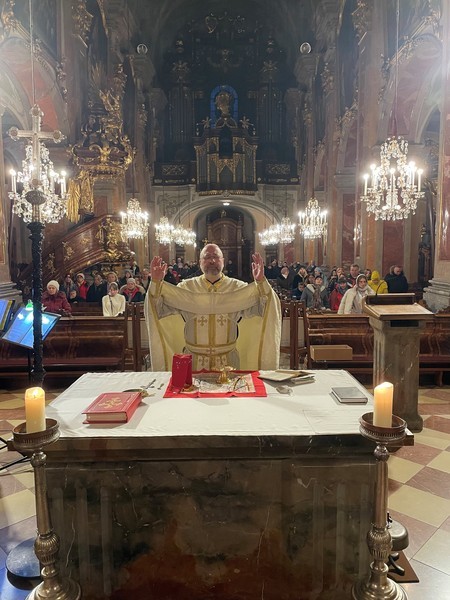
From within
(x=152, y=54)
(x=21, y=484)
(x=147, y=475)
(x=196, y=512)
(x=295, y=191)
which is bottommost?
(x=21, y=484)

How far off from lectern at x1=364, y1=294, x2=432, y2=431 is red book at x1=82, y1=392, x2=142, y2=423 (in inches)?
103

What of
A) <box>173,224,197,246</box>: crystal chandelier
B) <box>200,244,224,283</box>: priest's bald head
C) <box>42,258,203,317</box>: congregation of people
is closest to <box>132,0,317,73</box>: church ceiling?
<box>173,224,197,246</box>: crystal chandelier

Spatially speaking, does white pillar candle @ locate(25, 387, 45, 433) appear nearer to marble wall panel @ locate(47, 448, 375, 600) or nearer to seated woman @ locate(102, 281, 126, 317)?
marble wall panel @ locate(47, 448, 375, 600)

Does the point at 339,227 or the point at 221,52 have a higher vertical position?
the point at 221,52

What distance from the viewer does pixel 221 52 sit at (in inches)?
1003

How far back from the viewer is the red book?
7.27 feet

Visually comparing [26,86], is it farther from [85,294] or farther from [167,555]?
[167,555]

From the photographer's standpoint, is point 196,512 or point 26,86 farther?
point 26,86

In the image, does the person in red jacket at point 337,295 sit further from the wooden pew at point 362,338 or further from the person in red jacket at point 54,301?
the person in red jacket at point 54,301

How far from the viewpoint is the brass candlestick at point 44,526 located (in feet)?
5.87

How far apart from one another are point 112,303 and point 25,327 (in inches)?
141

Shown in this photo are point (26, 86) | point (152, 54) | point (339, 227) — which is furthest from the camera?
point (152, 54)

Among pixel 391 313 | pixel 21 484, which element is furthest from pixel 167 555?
pixel 391 313

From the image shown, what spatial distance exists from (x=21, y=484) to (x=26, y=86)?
1033cm
